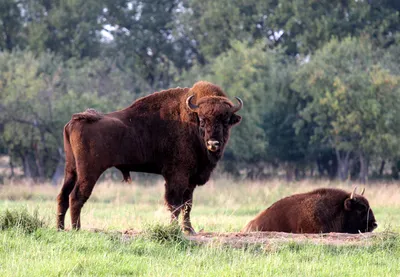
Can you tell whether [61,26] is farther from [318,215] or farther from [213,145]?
[213,145]

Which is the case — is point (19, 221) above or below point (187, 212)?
above

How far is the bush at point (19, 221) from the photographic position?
10406 millimetres

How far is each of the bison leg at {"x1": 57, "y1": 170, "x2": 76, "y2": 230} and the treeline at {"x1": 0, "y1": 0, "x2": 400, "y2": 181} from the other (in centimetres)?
1944

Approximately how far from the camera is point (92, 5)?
57.8 m

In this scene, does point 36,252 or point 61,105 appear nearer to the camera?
point 36,252

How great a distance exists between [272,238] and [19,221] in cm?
346

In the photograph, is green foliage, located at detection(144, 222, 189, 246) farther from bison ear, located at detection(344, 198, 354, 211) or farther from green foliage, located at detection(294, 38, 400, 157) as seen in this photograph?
green foliage, located at detection(294, 38, 400, 157)

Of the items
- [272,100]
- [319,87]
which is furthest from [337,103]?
[272,100]

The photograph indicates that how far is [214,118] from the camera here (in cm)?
1185

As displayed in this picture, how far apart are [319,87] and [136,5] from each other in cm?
2709

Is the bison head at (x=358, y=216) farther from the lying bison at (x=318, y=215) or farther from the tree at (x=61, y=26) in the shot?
the tree at (x=61, y=26)

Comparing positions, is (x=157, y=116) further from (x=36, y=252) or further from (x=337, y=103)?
(x=337, y=103)

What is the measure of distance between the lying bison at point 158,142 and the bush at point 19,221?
89 cm

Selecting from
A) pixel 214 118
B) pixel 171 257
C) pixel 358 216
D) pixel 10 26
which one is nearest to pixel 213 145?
pixel 214 118
